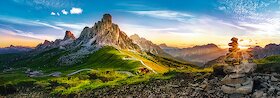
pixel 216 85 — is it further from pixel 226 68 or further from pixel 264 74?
→ pixel 264 74

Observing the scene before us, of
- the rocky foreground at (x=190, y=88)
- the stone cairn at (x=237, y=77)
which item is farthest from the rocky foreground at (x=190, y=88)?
the stone cairn at (x=237, y=77)

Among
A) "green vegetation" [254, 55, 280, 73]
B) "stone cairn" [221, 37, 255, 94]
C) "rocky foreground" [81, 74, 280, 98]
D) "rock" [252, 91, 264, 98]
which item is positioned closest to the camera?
"rock" [252, 91, 264, 98]

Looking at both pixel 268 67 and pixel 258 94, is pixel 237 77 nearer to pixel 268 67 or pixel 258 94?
pixel 258 94

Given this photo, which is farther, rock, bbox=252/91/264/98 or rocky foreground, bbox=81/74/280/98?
rocky foreground, bbox=81/74/280/98

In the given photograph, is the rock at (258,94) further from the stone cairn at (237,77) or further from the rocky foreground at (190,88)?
the stone cairn at (237,77)

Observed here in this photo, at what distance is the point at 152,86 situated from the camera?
33.6 m

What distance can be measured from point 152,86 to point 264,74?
32.0 ft

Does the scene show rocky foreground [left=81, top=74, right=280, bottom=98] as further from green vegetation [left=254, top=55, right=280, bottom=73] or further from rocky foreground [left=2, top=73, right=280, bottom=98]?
green vegetation [left=254, top=55, right=280, bottom=73]

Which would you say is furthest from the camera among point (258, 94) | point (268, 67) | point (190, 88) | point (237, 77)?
point (190, 88)

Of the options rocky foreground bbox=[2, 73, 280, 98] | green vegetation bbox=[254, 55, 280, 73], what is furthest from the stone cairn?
green vegetation bbox=[254, 55, 280, 73]

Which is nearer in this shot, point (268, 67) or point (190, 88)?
point (268, 67)

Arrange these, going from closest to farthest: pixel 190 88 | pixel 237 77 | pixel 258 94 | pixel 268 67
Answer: pixel 258 94 < pixel 237 77 < pixel 268 67 < pixel 190 88

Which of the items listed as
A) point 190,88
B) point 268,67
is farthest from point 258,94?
point 190,88

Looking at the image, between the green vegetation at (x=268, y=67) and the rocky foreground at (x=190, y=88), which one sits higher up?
the green vegetation at (x=268, y=67)
